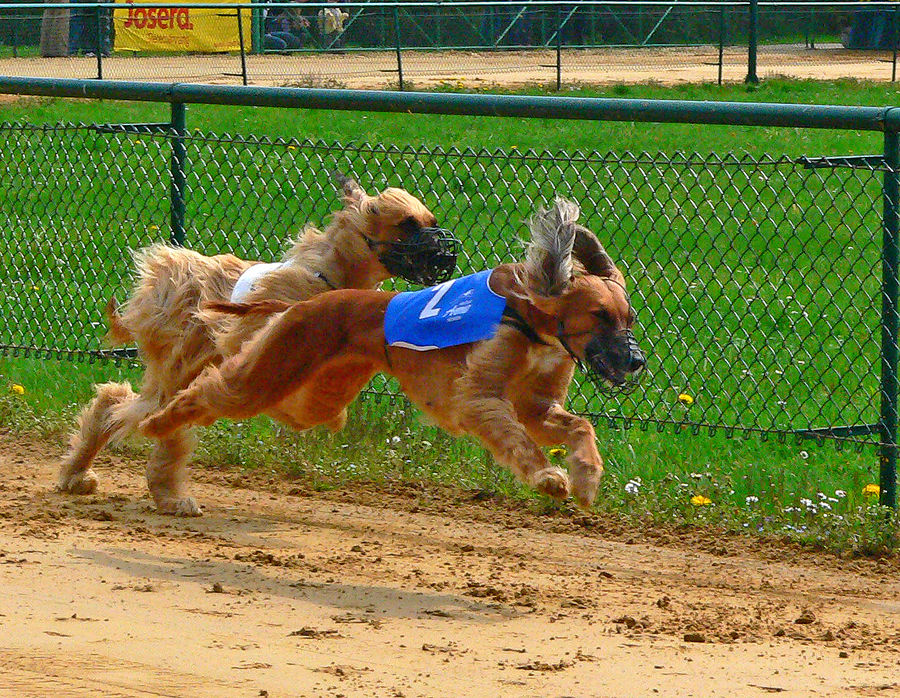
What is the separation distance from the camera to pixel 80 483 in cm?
583

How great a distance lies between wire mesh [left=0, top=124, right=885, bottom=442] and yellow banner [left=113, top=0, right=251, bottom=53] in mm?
9643

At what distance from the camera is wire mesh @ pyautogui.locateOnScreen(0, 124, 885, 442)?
5.86m

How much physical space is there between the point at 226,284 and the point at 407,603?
5.38ft

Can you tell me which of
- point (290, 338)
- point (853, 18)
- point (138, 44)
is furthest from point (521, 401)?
point (853, 18)

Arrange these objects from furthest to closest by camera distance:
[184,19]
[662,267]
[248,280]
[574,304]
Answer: [184,19]
[662,267]
[248,280]
[574,304]

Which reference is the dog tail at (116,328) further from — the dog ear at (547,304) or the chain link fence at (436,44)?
the chain link fence at (436,44)

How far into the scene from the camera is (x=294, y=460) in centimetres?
625

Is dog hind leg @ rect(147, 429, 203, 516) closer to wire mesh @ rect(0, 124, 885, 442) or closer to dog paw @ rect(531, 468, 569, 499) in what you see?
wire mesh @ rect(0, 124, 885, 442)

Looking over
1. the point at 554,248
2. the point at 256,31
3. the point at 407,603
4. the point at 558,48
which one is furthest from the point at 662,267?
the point at 256,31

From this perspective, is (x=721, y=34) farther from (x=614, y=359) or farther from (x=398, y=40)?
(x=614, y=359)

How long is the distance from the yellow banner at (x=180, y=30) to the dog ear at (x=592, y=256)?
641 inches

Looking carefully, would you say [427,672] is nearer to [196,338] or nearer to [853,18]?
[196,338]

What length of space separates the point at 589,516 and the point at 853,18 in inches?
710

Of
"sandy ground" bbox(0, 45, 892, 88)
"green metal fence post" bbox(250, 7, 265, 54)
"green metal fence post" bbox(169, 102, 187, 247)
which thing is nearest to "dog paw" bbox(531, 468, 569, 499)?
"green metal fence post" bbox(169, 102, 187, 247)
